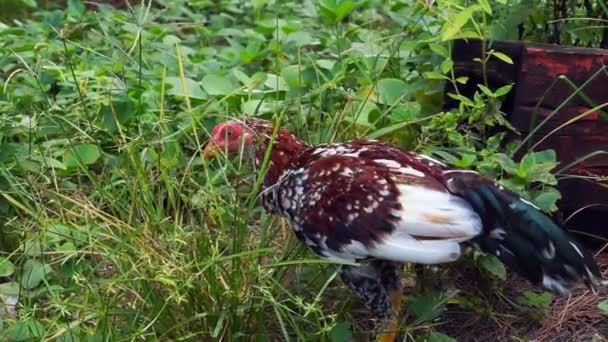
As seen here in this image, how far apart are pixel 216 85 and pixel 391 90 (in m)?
0.54

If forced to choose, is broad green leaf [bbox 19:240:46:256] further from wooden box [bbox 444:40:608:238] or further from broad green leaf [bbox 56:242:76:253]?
wooden box [bbox 444:40:608:238]

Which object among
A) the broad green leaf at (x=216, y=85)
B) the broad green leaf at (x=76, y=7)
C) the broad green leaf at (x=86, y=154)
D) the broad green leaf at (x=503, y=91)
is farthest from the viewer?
the broad green leaf at (x=76, y=7)

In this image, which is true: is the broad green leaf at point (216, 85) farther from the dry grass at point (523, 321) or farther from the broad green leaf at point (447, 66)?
the dry grass at point (523, 321)

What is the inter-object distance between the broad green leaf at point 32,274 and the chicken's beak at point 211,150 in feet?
1.59

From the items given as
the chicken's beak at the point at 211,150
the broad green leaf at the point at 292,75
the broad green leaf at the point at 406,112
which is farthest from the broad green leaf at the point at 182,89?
the broad green leaf at the point at 406,112

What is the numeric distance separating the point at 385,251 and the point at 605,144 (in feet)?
2.82

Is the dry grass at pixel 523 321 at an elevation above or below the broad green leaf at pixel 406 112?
below

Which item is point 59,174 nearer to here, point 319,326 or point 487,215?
point 319,326

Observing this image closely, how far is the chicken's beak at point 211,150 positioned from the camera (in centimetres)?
279

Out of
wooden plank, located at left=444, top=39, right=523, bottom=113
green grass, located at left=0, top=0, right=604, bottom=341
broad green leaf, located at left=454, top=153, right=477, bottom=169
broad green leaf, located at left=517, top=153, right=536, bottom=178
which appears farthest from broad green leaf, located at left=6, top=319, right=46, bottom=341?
wooden plank, located at left=444, top=39, right=523, bottom=113

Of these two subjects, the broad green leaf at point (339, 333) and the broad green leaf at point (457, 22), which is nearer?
the broad green leaf at point (339, 333)

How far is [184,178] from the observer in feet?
9.50

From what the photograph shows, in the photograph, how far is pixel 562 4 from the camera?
3.32 meters

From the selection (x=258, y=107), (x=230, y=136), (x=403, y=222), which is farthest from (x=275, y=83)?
(x=403, y=222)
